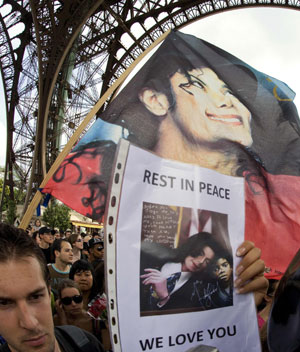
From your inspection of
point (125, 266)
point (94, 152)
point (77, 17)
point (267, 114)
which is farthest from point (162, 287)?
point (77, 17)

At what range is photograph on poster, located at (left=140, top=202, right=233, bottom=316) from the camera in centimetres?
142

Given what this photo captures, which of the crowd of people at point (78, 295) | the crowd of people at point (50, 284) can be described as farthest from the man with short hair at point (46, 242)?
the crowd of people at point (50, 284)

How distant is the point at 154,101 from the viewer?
184 cm

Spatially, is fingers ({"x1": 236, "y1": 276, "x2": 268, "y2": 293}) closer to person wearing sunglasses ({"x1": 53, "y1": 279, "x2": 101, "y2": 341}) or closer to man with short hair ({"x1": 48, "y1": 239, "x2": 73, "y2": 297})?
person wearing sunglasses ({"x1": 53, "y1": 279, "x2": 101, "y2": 341})

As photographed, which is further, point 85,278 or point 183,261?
point 85,278

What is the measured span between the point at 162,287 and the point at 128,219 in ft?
0.83

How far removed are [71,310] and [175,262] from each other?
1.51 meters

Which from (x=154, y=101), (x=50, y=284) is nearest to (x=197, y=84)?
(x=154, y=101)

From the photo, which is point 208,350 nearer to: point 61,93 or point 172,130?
point 172,130

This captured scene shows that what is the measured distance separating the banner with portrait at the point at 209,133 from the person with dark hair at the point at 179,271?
10.8 inches

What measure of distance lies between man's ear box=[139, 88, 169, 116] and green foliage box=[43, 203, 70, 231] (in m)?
19.6

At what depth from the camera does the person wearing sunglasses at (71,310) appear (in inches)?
104

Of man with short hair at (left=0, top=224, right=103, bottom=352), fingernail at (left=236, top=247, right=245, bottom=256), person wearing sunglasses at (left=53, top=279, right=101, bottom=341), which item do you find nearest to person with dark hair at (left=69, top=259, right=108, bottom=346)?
person wearing sunglasses at (left=53, top=279, right=101, bottom=341)

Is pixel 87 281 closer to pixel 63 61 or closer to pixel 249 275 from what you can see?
pixel 249 275
